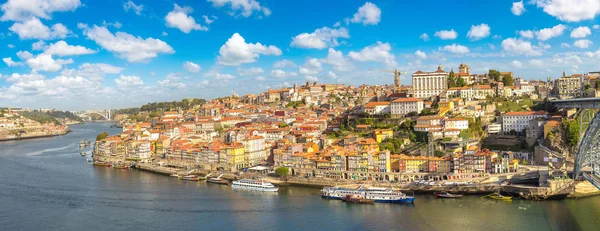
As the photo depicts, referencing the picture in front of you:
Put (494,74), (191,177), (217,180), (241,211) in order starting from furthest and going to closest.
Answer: (494,74) → (191,177) → (217,180) → (241,211)

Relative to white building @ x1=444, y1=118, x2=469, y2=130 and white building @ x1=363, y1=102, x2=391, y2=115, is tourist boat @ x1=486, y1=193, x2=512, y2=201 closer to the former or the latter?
white building @ x1=444, y1=118, x2=469, y2=130

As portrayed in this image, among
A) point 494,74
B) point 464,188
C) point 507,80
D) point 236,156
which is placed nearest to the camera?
point 464,188

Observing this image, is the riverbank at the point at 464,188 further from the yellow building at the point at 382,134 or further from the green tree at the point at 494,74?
the green tree at the point at 494,74

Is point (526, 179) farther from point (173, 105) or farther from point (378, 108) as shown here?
point (173, 105)

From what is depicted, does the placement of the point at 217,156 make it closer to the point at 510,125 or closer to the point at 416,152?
the point at 416,152

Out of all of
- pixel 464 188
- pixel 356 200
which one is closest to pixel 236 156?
pixel 356 200
